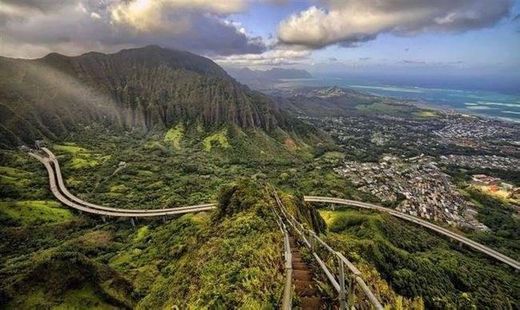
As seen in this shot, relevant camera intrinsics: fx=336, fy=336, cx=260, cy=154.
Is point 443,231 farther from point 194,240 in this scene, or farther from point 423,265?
point 194,240

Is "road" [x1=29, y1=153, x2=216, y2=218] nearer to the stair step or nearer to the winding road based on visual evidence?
the winding road

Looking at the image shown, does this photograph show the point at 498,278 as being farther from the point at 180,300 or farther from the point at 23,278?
the point at 23,278

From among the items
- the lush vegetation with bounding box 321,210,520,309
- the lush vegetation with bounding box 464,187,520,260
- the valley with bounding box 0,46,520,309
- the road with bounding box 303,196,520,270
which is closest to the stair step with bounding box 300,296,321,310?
the valley with bounding box 0,46,520,309

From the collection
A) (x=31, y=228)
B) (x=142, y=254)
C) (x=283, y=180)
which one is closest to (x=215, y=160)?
(x=283, y=180)

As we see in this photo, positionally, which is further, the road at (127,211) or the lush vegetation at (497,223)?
the lush vegetation at (497,223)

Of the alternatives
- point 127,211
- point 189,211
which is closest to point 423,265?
point 189,211

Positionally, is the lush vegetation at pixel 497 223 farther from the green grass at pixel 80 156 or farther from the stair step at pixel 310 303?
the green grass at pixel 80 156

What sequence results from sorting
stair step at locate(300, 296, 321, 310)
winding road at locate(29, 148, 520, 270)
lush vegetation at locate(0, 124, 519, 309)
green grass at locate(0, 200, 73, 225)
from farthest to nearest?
1. green grass at locate(0, 200, 73, 225)
2. winding road at locate(29, 148, 520, 270)
3. lush vegetation at locate(0, 124, 519, 309)
4. stair step at locate(300, 296, 321, 310)

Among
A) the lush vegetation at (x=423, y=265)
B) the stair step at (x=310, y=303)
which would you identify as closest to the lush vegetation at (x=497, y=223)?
the lush vegetation at (x=423, y=265)
